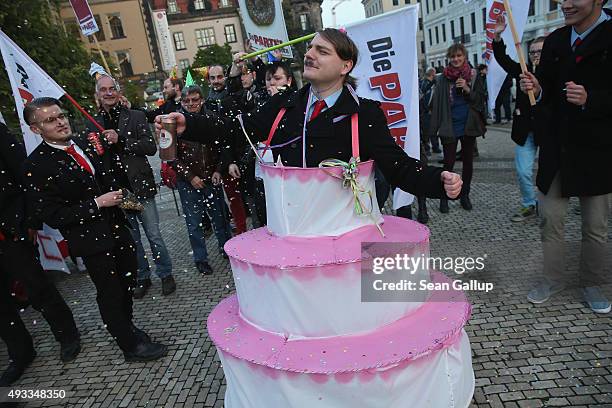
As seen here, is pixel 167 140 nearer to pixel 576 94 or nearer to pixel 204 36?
pixel 576 94

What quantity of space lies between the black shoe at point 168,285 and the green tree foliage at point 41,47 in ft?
24.3

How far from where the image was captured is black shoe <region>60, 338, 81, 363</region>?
12.3 feet

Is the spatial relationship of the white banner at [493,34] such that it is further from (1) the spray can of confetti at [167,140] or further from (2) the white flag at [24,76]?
(2) the white flag at [24,76]

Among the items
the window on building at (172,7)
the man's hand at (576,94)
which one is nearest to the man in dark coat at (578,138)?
the man's hand at (576,94)

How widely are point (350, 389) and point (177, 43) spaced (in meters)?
66.4

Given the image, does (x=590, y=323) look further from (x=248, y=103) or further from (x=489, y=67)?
(x=248, y=103)

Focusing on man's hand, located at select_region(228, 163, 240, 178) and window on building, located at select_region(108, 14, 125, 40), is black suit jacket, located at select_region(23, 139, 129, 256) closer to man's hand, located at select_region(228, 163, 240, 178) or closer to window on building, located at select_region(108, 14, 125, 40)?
man's hand, located at select_region(228, 163, 240, 178)

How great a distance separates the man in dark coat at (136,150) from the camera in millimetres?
4316

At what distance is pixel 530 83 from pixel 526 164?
2049 millimetres

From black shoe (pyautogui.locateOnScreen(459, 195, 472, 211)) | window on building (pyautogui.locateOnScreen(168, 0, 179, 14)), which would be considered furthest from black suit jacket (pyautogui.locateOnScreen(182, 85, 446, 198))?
window on building (pyautogui.locateOnScreen(168, 0, 179, 14))

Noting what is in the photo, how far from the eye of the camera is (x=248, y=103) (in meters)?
5.22

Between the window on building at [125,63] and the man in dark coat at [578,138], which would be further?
the window on building at [125,63]

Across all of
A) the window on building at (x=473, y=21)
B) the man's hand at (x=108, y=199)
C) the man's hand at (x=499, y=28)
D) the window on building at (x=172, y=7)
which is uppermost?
the window on building at (x=172, y=7)

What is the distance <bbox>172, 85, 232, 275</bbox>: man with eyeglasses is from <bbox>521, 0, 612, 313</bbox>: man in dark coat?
11.1 ft
